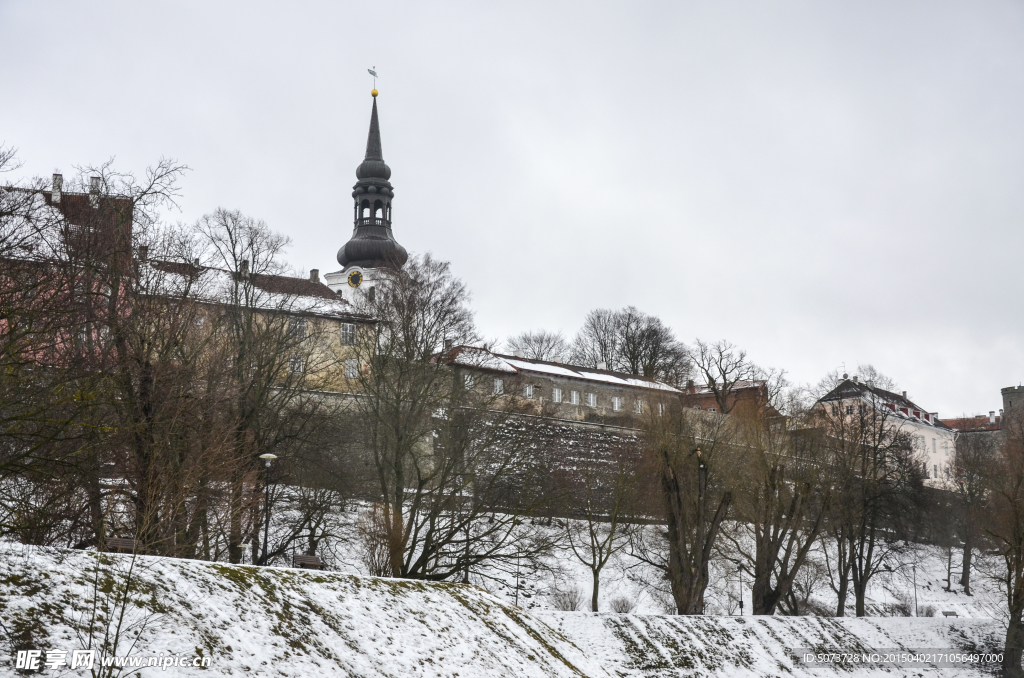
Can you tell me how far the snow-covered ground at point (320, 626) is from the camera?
33.6ft

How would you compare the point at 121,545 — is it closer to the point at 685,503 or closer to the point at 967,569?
the point at 685,503

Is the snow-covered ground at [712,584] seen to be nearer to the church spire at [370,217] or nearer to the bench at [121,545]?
the bench at [121,545]

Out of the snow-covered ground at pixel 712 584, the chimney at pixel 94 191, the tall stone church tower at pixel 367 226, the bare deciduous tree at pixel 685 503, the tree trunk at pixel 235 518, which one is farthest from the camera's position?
the tall stone church tower at pixel 367 226

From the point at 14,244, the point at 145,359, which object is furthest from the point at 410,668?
the point at 145,359

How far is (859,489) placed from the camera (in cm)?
3647

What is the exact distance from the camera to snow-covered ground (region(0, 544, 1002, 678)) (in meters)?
10.2

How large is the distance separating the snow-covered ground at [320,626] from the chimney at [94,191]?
9.00 meters

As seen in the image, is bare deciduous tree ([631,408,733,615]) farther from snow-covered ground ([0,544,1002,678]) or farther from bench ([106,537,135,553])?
bench ([106,537,135,553])

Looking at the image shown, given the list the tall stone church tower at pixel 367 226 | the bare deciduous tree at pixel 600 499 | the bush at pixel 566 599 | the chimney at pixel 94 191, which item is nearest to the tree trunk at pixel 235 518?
the chimney at pixel 94 191

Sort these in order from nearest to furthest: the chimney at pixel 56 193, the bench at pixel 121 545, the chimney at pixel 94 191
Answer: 1. the bench at pixel 121 545
2. the chimney at pixel 56 193
3. the chimney at pixel 94 191

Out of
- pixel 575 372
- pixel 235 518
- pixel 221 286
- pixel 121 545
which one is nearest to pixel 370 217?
pixel 575 372

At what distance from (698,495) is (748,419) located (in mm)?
7320

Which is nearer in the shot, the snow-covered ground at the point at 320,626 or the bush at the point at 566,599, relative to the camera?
the snow-covered ground at the point at 320,626

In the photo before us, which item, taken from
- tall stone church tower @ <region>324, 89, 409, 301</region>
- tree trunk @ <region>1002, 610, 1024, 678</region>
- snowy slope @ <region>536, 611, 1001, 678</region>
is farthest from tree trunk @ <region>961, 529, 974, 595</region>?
tall stone church tower @ <region>324, 89, 409, 301</region>
